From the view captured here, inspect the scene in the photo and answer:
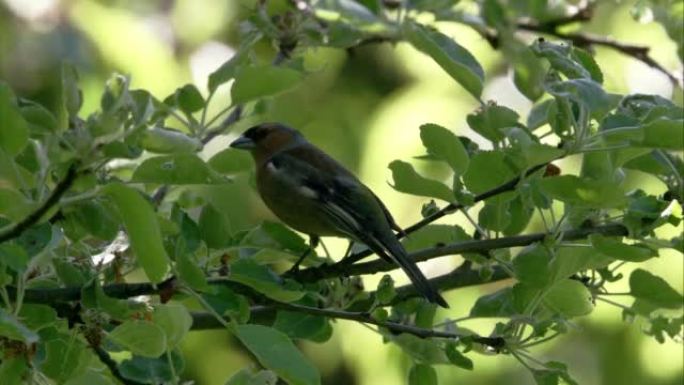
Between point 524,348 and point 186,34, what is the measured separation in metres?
3.32

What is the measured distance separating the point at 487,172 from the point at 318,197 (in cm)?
131

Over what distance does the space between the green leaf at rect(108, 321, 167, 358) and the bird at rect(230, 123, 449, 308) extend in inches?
24.7

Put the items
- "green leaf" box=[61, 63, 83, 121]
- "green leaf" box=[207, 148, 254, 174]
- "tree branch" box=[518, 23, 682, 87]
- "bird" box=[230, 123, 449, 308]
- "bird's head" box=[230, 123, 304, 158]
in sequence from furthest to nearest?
"bird's head" box=[230, 123, 304, 158]
"tree branch" box=[518, 23, 682, 87]
"bird" box=[230, 123, 449, 308]
"green leaf" box=[207, 148, 254, 174]
"green leaf" box=[61, 63, 83, 121]

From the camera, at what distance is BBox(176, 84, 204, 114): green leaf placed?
257cm

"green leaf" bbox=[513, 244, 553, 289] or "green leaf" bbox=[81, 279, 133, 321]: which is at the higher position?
"green leaf" bbox=[513, 244, 553, 289]

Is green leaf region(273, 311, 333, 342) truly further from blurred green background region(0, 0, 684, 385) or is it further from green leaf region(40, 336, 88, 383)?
blurred green background region(0, 0, 684, 385)

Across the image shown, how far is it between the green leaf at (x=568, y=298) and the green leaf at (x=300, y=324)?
0.49 m

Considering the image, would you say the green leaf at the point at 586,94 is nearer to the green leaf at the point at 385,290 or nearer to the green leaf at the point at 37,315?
the green leaf at the point at 385,290

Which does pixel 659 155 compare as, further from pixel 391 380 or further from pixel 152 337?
pixel 391 380

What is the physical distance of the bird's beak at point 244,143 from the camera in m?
4.45

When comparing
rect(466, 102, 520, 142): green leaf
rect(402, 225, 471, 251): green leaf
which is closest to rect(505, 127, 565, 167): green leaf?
rect(466, 102, 520, 142): green leaf

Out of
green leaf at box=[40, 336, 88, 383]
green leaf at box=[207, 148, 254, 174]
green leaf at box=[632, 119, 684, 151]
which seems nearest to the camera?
green leaf at box=[632, 119, 684, 151]

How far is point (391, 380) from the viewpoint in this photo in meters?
4.94

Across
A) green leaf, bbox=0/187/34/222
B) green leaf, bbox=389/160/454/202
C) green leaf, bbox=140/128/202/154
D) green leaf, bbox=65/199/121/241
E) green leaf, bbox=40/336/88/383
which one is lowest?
green leaf, bbox=40/336/88/383
